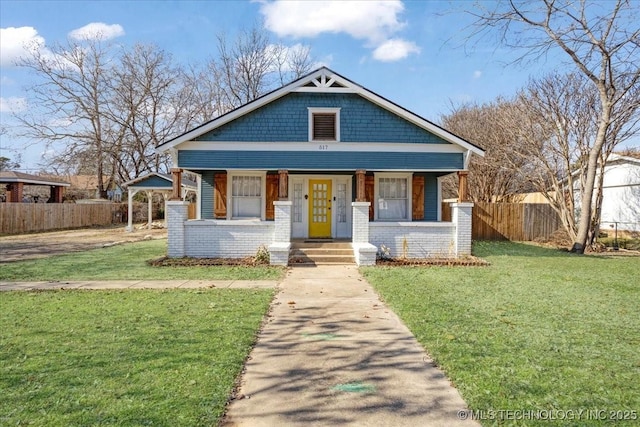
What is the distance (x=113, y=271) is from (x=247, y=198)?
5.44 meters

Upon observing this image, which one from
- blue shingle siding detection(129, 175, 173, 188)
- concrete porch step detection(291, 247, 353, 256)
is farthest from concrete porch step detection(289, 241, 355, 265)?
blue shingle siding detection(129, 175, 173, 188)

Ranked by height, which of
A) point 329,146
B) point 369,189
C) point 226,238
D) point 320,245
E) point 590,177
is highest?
point 329,146

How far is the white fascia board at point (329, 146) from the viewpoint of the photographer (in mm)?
12477

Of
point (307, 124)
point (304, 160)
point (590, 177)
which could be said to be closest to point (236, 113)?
point (307, 124)

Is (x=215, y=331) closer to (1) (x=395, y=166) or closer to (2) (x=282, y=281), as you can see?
(2) (x=282, y=281)

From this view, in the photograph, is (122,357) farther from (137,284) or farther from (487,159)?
(487,159)

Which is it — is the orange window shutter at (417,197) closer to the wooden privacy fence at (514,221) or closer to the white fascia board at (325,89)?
the white fascia board at (325,89)

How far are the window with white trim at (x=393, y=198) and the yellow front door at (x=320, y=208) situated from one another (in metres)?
1.80

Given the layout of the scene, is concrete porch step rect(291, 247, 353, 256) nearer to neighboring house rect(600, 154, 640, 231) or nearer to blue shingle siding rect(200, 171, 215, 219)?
blue shingle siding rect(200, 171, 215, 219)

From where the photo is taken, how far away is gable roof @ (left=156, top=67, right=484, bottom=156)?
12.4 m

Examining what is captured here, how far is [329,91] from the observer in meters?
12.7

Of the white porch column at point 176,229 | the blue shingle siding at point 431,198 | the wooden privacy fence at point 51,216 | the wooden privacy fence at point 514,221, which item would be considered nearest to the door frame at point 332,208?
the blue shingle siding at point 431,198

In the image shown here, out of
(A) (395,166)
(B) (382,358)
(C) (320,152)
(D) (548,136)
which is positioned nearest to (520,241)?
(D) (548,136)

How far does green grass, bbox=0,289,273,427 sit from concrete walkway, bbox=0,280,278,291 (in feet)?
3.77
